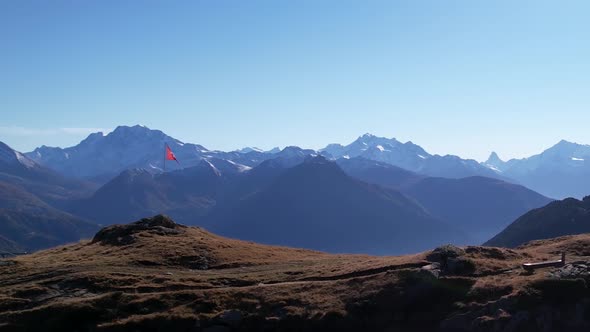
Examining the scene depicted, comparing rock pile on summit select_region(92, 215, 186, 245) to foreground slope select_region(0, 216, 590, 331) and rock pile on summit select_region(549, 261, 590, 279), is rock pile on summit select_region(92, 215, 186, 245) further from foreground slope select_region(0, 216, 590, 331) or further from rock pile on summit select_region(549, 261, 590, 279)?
rock pile on summit select_region(549, 261, 590, 279)

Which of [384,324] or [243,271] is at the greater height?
[243,271]

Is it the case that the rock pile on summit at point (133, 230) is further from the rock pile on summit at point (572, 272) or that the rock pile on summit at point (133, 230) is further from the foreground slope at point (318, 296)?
the rock pile on summit at point (572, 272)

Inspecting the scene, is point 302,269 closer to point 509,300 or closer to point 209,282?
point 209,282

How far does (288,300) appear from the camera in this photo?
49719mm

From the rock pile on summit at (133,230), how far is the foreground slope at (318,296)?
53.1ft

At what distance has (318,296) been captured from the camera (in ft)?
165

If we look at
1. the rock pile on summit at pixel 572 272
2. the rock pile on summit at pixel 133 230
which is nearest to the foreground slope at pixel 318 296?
the rock pile on summit at pixel 572 272

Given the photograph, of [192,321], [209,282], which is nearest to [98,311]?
[192,321]

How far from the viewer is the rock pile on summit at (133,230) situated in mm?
82894

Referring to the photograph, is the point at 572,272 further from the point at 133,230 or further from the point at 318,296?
the point at 133,230

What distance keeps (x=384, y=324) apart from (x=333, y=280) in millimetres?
9507

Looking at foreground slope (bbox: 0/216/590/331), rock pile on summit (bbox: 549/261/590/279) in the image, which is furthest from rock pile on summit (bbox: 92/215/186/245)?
rock pile on summit (bbox: 549/261/590/279)

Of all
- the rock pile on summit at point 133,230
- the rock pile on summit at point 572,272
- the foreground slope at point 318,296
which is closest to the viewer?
the foreground slope at point 318,296

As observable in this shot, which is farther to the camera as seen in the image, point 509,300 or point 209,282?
point 209,282
